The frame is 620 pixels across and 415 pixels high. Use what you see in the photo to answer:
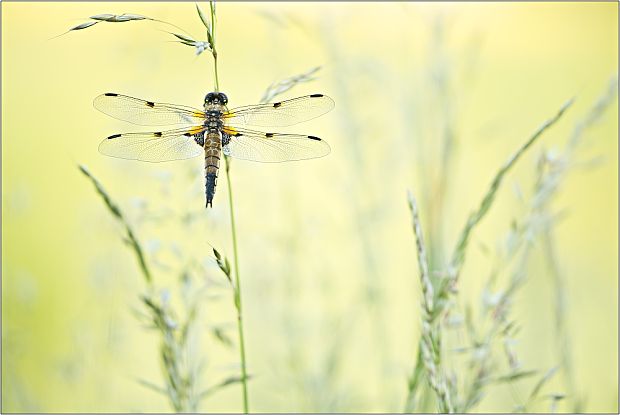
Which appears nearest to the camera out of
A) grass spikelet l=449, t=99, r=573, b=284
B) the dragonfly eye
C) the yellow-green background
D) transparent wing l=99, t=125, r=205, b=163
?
grass spikelet l=449, t=99, r=573, b=284

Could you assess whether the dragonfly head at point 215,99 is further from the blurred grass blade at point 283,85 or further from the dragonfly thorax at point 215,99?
the blurred grass blade at point 283,85

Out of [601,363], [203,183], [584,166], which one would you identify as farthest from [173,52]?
[601,363]

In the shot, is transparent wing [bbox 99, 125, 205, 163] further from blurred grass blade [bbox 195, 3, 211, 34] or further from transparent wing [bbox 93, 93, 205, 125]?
blurred grass blade [bbox 195, 3, 211, 34]

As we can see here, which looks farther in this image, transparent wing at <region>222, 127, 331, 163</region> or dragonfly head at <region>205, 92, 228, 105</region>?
transparent wing at <region>222, 127, 331, 163</region>

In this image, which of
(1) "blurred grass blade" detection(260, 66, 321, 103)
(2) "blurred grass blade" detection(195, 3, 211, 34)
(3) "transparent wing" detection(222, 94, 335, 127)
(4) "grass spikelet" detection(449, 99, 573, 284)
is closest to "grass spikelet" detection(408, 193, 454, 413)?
(4) "grass spikelet" detection(449, 99, 573, 284)

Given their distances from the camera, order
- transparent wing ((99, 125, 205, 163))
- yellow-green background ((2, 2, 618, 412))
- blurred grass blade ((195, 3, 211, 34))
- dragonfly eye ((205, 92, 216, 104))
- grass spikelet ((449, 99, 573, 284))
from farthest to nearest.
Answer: yellow-green background ((2, 2, 618, 412)) → transparent wing ((99, 125, 205, 163)) → dragonfly eye ((205, 92, 216, 104)) → grass spikelet ((449, 99, 573, 284)) → blurred grass blade ((195, 3, 211, 34))

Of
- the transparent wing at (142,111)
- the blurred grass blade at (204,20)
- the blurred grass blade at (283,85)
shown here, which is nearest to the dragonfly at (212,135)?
the transparent wing at (142,111)

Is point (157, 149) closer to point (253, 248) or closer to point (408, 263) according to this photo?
point (253, 248)

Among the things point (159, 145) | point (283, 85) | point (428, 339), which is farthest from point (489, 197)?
point (159, 145)
